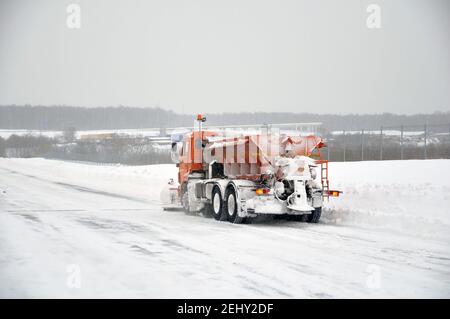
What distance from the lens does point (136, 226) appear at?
14.4m

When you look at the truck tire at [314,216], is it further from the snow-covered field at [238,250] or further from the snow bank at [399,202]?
the snow bank at [399,202]

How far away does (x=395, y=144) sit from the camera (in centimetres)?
3159

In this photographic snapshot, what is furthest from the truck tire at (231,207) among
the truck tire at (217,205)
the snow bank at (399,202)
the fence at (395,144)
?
the fence at (395,144)

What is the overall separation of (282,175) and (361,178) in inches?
312

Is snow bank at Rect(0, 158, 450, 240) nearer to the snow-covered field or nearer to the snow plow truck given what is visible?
the snow-covered field

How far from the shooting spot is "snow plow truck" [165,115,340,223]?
14828 mm

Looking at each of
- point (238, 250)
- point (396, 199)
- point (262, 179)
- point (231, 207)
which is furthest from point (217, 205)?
point (238, 250)

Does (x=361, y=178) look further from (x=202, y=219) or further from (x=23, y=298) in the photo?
(x=23, y=298)

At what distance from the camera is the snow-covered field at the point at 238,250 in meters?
7.54

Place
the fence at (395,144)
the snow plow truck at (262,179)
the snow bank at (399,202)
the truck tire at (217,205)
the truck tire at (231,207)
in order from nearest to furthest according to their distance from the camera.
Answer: the snow bank at (399,202) < the snow plow truck at (262,179) < the truck tire at (231,207) < the truck tire at (217,205) < the fence at (395,144)

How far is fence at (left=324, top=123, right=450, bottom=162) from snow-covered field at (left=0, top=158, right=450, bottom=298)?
33.1 feet

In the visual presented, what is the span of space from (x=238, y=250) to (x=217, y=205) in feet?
20.0

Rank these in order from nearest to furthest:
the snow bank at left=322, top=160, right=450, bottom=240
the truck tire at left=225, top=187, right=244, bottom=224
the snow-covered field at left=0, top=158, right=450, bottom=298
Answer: the snow-covered field at left=0, top=158, right=450, bottom=298 < the snow bank at left=322, top=160, right=450, bottom=240 < the truck tire at left=225, top=187, right=244, bottom=224

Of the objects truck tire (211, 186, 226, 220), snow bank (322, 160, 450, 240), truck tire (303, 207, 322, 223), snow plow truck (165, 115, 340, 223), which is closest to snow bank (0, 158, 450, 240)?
snow bank (322, 160, 450, 240)
